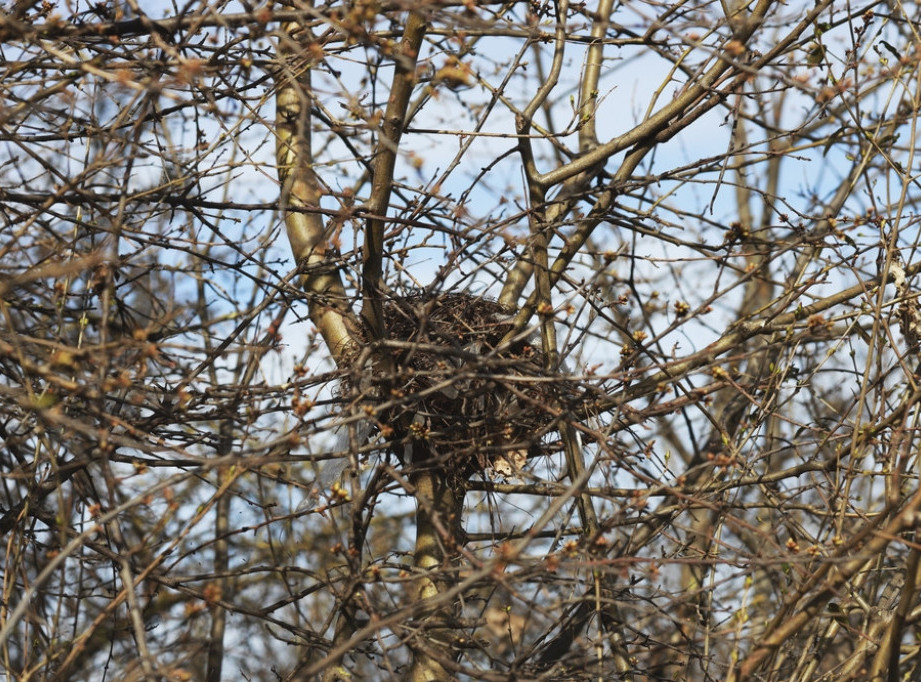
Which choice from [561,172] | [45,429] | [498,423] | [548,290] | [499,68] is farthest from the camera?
[499,68]

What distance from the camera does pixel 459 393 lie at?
3.77 meters

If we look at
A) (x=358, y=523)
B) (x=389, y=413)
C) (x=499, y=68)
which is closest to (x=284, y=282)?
(x=389, y=413)

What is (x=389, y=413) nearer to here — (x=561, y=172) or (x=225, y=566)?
(x=561, y=172)

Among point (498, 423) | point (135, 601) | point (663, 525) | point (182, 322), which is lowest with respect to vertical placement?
Result: point (135, 601)

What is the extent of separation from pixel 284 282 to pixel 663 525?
5.58 feet

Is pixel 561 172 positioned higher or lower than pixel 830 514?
higher

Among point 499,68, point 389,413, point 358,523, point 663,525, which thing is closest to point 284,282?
point 389,413

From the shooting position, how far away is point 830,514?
3312 millimetres

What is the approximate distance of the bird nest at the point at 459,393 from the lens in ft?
11.8

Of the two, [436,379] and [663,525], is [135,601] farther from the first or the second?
[663,525]

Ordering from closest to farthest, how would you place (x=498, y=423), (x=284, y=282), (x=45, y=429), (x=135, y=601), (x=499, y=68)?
(x=135, y=601) → (x=45, y=429) → (x=284, y=282) → (x=498, y=423) → (x=499, y=68)

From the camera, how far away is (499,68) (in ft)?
18.8

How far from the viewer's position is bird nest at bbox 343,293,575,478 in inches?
141

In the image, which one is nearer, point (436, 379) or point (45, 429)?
point (45, 429)
